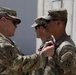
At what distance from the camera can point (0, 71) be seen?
8.20ft

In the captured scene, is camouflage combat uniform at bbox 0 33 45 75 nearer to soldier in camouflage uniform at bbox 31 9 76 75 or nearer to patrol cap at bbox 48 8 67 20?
soldier in camouflage uniform at bbox 31 9 76 75

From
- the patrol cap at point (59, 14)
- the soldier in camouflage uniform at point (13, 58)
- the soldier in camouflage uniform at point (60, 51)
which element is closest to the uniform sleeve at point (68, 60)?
the soldier in camouflage uniform at point (60, 51)

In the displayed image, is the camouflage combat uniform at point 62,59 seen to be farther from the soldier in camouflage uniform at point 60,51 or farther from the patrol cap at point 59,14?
the patrol cap at point 59,14

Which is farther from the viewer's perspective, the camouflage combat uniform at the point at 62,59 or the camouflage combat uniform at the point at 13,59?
the camouflage combat uniform at the point at 62,59

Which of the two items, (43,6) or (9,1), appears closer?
(43,6)

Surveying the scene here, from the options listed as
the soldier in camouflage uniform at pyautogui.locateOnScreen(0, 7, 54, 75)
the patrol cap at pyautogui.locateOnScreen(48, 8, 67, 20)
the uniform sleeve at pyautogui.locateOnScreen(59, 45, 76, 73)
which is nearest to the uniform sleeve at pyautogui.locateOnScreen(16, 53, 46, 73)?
the soldier in camouflage uniform at pyautogui.locateOnScreen(0, 7, 54, 75)

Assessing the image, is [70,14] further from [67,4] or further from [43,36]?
[43,36]

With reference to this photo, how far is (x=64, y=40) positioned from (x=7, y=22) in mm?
552

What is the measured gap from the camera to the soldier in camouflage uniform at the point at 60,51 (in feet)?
8.36

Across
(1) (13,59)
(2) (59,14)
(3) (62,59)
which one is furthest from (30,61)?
(2) (59,14)

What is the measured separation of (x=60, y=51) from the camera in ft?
A: 8.61

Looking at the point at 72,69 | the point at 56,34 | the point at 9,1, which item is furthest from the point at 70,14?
the point at 9,1

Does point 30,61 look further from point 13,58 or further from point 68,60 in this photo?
point 68,60

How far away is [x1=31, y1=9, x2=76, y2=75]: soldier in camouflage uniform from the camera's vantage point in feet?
8.36
